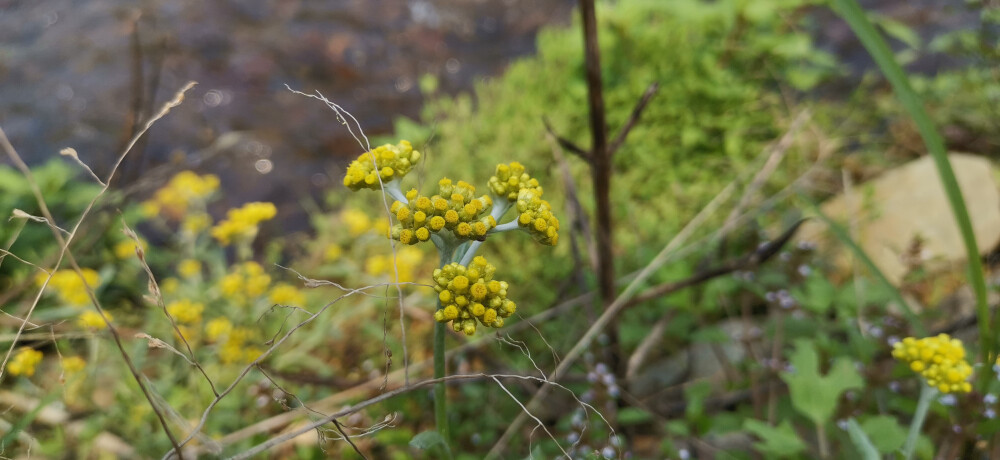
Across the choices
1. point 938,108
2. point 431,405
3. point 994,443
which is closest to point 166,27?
point 431,405

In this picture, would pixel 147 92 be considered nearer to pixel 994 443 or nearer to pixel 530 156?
pixel 530 156

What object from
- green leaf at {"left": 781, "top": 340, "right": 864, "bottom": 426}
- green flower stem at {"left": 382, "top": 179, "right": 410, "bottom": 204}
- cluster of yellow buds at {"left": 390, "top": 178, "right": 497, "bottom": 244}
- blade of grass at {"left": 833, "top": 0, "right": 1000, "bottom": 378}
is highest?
blade of grass at {"left": 833, "top": 0, "right": 1000, "bottom": 378}

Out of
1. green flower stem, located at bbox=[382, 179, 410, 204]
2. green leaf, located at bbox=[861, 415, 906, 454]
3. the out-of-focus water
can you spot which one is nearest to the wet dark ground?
the out-of-focus water

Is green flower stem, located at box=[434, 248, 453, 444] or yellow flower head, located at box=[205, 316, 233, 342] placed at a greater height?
green flower stem, located at box=[434, 248, 453, 444]

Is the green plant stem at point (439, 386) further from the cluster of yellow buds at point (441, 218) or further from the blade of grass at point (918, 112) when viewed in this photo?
the blade of grass at point (918, 112)

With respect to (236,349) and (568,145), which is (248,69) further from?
(568,145)

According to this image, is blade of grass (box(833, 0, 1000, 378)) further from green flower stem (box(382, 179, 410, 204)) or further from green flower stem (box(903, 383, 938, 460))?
green flower stem (box(382, 179, 410, 204))

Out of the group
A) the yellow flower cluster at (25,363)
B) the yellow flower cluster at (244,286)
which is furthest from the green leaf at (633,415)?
the yellow flower cluster at (25,363)
